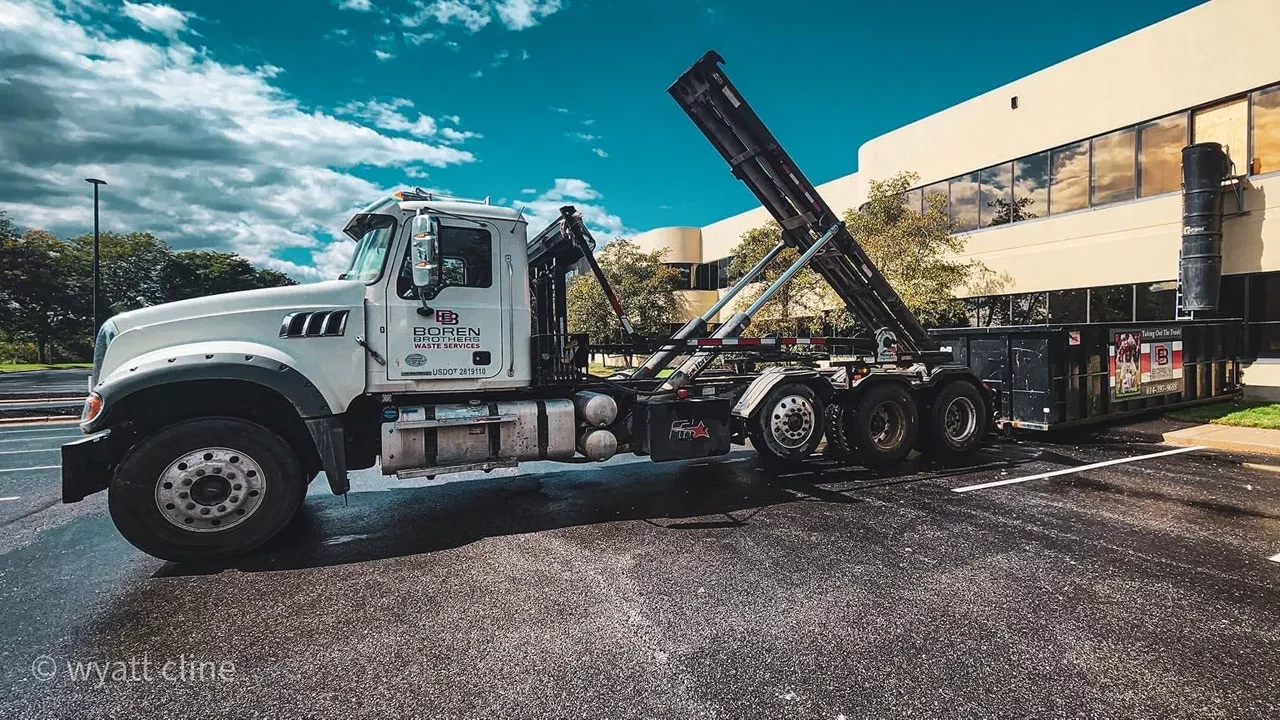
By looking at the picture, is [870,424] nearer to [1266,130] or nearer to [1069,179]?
[1266,130]

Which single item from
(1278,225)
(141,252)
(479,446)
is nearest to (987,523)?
(479,446)

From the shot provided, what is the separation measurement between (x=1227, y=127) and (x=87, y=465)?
827 inches

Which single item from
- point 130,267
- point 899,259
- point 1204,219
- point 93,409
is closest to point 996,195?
point 899,259

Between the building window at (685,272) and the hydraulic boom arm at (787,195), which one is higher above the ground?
the building window at (685,272)

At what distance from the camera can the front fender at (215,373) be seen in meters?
4.75

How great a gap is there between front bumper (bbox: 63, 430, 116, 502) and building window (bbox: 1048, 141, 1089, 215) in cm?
2100

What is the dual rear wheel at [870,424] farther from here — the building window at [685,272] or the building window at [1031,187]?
the building window at [685,272]

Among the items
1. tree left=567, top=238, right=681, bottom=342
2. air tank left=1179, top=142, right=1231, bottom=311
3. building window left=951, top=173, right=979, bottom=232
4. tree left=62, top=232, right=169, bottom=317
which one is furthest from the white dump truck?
tree left=62, top=232, right=169, bottom=317

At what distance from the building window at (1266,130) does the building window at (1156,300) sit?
9.53 ft

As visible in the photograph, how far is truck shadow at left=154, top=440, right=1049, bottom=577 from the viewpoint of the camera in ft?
17.3

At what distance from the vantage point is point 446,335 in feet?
19.6

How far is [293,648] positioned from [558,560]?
1.90 meters

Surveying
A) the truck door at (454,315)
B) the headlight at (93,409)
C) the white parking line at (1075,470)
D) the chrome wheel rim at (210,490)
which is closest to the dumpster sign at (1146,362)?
the white parking line at (1075,470)

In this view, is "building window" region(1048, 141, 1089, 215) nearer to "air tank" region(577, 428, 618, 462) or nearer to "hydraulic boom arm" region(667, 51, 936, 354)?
"hydraulic boom arm" region(667, 51, 936, 354)
